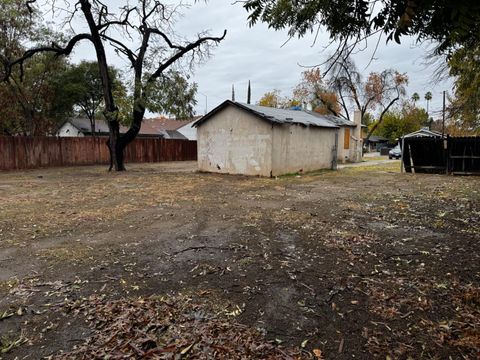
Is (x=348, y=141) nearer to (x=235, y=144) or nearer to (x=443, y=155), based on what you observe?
(x=443, y=155)

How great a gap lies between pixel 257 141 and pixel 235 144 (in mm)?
1263

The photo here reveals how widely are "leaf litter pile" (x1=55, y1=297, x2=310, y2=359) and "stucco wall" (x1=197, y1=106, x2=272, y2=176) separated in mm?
11204

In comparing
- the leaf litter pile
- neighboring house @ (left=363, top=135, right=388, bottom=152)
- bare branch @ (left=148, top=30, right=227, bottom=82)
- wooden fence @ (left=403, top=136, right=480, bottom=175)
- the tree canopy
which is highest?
bare branch @ (left=148, top=30, right=227, bottom=82)

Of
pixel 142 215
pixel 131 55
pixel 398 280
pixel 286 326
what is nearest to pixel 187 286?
pixel 286 326

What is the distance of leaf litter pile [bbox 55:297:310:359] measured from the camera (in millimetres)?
2289

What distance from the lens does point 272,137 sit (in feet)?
44.7

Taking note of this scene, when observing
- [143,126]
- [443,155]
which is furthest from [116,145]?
[143,126]

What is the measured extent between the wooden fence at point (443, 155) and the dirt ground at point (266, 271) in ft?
23.2

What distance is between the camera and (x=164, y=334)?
2525mm

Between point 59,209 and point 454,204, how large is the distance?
9.21 metres

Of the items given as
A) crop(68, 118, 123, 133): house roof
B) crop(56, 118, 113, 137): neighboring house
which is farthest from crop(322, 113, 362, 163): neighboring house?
→ crop(68, 118, 123, 133): house roof

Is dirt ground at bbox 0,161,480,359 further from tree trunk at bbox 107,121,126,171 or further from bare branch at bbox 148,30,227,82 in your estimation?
bare branch at bbox 148,30,227,82

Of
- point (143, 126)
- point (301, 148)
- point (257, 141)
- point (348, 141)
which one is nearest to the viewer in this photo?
point (257, 141)

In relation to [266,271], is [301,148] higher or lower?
higher
